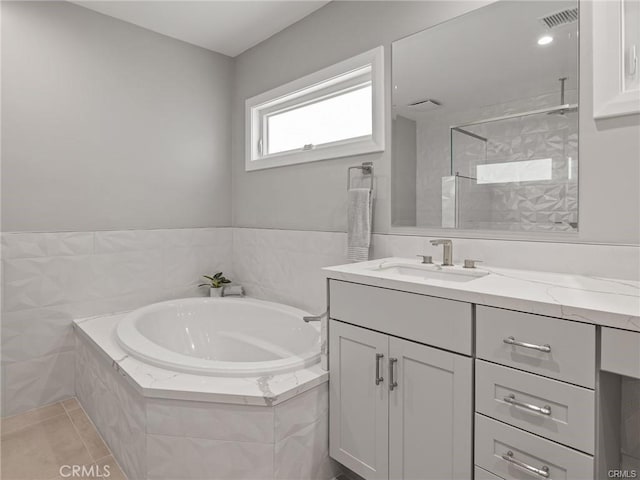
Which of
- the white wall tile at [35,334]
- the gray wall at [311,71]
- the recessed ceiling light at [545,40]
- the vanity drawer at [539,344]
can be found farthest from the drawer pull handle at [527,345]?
the white wall tile at [35,334]

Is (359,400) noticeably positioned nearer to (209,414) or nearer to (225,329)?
(209,414)

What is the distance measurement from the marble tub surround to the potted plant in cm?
29

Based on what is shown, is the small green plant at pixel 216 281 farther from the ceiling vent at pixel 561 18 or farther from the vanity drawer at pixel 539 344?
the ceiling vent at pixel 561 18

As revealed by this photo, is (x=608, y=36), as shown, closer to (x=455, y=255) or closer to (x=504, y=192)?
(x=504, y=192)

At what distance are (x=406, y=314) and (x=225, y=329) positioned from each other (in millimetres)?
1709

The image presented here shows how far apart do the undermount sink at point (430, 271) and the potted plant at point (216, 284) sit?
162cm

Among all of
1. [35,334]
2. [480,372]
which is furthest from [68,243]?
[480,372]

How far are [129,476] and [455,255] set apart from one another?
1827mm

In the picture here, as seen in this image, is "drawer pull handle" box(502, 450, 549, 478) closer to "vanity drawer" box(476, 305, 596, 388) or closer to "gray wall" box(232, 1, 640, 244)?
"vanity drawer" box(476, 305, 596, 388)

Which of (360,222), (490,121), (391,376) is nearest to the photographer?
(391,376)

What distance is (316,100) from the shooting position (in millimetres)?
2650

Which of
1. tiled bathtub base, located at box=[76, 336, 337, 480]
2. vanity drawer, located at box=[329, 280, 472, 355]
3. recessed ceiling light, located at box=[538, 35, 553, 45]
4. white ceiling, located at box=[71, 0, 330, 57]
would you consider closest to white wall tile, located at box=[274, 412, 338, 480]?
tiled bathtub base, located at box=[76, 336, 337, 480]

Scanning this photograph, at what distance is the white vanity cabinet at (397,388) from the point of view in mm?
1249

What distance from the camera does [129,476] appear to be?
1.71 meters
